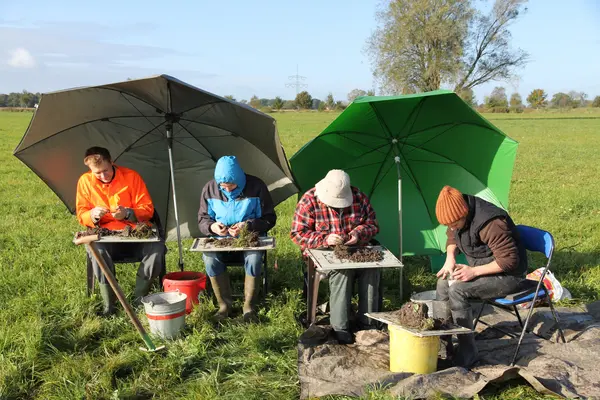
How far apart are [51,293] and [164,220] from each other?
4.90 ft

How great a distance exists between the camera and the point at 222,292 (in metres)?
5.19

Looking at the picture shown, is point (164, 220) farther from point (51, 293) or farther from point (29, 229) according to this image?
point (29, 229)

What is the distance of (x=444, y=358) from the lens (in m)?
4.31

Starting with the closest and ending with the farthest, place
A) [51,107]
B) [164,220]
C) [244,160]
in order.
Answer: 1. [51,107]
2. [244,160]
3. [164,220]

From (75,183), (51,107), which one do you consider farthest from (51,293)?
(51,107)

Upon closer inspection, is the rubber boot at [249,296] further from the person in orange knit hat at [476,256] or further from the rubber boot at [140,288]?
the person in orange knit hat at [476,256]

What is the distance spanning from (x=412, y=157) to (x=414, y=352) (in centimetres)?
257

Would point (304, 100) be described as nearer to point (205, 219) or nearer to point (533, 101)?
point (533, 101)

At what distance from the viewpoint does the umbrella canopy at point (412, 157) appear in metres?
5.16

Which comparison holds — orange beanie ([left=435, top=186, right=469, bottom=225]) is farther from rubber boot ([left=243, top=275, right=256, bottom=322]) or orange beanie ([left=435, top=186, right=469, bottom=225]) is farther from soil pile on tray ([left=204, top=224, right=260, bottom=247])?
rubber boot ([left=243, top=275, right=256, bottom=322])

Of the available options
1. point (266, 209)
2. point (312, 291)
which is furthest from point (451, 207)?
point (266, 209)

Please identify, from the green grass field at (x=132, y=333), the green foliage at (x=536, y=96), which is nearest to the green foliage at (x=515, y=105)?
the green foliage at (x=536, y=96)

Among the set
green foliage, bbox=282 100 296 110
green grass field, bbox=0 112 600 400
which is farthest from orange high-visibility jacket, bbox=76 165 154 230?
green foliage, bbox=282 100 296 110

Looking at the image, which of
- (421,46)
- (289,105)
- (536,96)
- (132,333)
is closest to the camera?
(132,333)
